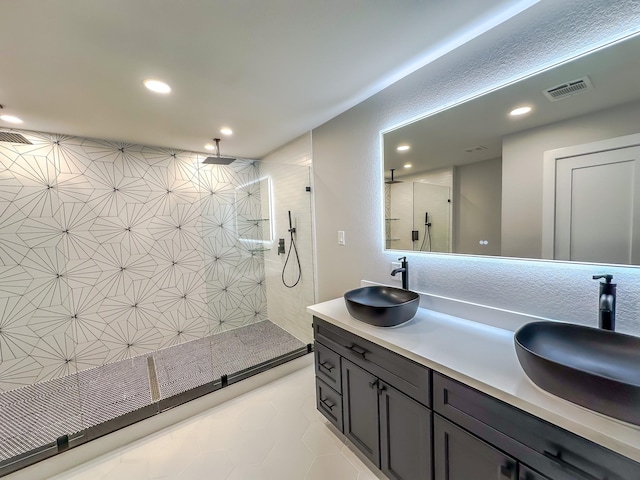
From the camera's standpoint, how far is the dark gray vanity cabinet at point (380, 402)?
117cm

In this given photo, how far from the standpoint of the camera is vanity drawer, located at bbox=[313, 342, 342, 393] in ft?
5.46

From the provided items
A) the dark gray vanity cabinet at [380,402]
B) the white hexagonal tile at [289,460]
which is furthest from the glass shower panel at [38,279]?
the dark gray vanity cabinet at [380,402]

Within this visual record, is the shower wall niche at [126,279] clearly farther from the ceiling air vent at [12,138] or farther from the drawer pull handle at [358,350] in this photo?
the drawer pull handle at [358,350]

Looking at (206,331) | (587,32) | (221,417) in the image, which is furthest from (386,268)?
(206,331)

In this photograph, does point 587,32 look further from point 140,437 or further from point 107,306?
point 107,306

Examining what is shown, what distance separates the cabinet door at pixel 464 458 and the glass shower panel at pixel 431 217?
0.97 m

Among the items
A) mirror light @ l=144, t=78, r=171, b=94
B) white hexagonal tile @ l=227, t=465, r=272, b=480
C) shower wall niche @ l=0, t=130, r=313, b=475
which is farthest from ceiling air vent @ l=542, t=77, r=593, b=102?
white hexagonal tile @ l=227, t=465, r=272, b=480

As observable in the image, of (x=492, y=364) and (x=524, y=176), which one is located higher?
(x=524, y=176)

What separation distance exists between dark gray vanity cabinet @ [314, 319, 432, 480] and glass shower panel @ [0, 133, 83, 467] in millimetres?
2238

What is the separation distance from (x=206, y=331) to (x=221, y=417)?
4.81 ft

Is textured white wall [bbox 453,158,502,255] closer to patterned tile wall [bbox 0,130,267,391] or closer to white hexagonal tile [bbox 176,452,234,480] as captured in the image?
white hexagonal tile [bbox 176,452,234,480]

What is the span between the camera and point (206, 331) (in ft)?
10.9

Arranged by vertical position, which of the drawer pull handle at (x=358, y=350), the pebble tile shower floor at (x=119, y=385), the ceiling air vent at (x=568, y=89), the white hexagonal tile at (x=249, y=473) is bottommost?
Result: the white hexagonal tile at (x=249, y=473)

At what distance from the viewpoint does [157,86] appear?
1.70 metres
